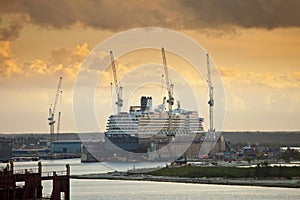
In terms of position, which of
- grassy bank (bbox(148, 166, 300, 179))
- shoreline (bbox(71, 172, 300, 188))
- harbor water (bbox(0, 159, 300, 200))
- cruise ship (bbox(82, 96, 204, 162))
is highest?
cruise ship (bbox(82, 96, 204, 162))

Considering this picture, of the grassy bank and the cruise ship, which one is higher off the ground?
the cruise ship

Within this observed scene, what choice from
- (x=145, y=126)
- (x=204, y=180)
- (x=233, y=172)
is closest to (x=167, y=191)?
(x=204, y=180)

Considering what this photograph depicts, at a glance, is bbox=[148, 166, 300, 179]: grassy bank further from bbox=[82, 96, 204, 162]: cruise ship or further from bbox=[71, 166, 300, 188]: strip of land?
bbox=[82, 96, 204, 162]: cruise ship

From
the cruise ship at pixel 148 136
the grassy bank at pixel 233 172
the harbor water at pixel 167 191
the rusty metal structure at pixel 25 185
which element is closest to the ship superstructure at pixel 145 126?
the cruise ship at pixel 148 136

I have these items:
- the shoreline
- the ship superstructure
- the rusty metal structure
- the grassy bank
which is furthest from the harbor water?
the ship superstructure

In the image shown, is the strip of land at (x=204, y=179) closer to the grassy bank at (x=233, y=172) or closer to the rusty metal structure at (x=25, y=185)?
the grassy bank at (x=233, y=172)

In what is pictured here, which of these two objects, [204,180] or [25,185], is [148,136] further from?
[25,185]

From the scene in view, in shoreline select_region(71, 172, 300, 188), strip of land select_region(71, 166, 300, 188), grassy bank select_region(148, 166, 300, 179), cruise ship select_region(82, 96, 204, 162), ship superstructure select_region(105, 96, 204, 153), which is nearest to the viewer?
shoreline select_region(71, 172, 300, 188)

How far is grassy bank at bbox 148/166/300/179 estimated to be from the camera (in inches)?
3420

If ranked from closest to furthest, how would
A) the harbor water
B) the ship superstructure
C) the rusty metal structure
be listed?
the rusty metal structure, the harbor water, the ship superstructure

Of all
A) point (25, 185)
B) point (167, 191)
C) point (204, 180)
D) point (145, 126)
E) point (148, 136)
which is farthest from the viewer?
point (145, 126)

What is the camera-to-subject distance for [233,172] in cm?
9106

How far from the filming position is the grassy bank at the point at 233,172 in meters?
86.9

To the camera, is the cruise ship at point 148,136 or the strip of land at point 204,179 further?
the cruise ship at point 148,136
